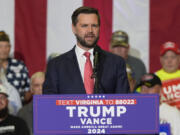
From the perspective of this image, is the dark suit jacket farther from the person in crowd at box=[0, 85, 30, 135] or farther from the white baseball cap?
the white baseball cap

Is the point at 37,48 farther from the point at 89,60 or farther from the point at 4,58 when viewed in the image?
the point at 89,60

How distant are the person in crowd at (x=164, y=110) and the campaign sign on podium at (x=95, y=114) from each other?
6.07ft

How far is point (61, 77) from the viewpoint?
2152mm

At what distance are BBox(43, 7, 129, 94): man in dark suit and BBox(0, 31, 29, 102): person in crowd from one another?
238 centimetres

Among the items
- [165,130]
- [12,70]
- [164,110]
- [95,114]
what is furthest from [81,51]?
[12,70]

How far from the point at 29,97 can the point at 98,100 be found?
278 cm

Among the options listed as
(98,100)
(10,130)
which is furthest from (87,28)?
(10,130)

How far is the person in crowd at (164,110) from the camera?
3730 mm

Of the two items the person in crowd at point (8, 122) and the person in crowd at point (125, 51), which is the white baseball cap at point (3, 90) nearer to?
the person in crowd at point (8, 122)

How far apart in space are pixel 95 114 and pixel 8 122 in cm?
216

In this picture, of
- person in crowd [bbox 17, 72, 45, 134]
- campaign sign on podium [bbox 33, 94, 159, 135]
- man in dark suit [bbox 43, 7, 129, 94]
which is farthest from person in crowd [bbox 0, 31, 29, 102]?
campaign sign on podium [bbox 33, 94, 159, 135]

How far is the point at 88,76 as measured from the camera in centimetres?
211

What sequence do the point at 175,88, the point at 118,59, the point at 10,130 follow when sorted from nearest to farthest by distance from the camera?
the point at 118,59 → the point at 10,130 → the point at 175,88

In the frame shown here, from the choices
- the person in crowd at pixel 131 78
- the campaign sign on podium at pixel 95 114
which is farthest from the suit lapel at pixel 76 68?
the person in crowd at pixel 131 78
